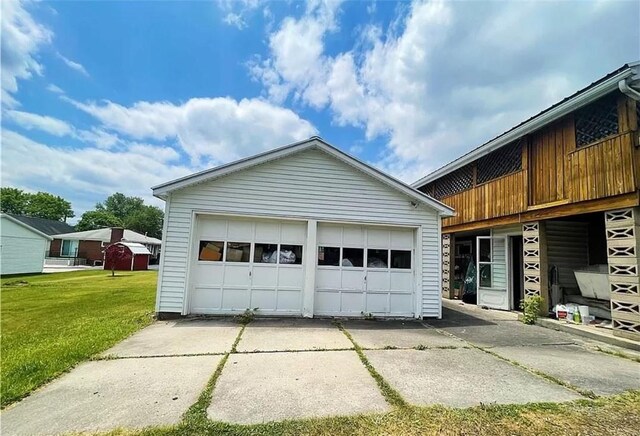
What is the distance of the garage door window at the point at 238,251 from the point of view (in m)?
7.53

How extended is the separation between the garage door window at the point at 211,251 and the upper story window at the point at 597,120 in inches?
360

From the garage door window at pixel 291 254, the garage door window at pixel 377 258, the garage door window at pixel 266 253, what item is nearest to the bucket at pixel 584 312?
the garage door window at pixel 377 258

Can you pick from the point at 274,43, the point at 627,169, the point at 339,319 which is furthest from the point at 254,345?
the point at 274,43

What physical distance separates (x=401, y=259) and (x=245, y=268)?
4287 mm

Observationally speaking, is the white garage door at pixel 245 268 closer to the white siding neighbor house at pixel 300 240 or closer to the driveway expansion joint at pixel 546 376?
the white siding neighbor house at pixel 300 240

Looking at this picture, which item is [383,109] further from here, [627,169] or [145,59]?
[145,59]

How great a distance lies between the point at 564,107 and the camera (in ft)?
21.9

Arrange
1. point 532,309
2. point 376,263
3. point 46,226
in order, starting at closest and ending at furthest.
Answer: point 532,309 < point 376,263 < point 46,226

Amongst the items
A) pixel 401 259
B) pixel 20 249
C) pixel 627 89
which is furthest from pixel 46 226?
pixel 627 89

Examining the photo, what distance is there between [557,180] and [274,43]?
9.44 metres

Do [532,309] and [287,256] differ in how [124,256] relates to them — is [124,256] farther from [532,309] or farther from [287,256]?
[532,309]

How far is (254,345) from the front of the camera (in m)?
5.16

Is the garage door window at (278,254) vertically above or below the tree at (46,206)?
below

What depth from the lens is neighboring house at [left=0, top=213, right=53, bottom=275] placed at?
1739cm
